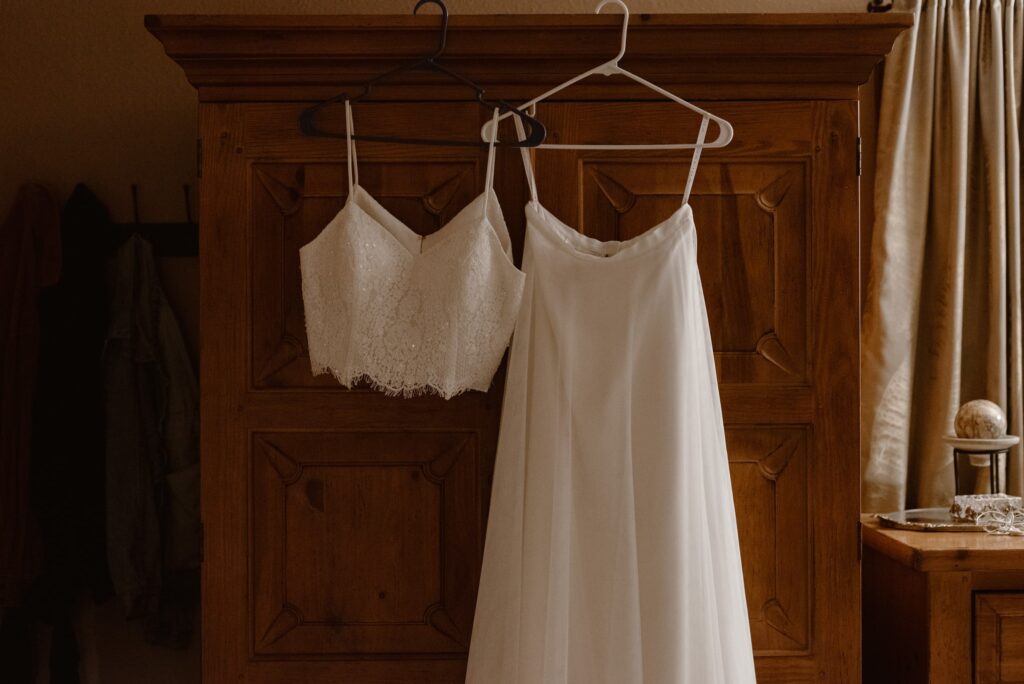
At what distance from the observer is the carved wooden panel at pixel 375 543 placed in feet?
4.92

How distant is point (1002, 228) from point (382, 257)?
1.58 meters

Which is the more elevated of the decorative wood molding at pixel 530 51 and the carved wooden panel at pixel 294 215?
the decorative wood molding at pixel 530 51

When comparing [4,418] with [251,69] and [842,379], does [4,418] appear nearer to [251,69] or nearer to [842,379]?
[251,69]

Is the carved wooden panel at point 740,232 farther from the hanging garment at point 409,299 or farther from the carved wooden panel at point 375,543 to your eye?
the carved wooden panel at point 375,543

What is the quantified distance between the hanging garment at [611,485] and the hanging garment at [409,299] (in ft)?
0.21

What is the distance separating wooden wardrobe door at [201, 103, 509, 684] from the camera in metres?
1.49

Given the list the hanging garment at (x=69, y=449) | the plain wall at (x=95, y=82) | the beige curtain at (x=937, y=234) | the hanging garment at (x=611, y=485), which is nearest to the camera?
the hanging garment at (x=611, y=485)

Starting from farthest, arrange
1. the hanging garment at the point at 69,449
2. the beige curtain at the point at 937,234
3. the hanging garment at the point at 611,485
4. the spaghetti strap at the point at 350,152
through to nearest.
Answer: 1. the beige curtain at the point at 937,234
2. the hanging garment at the point at 69,449
3. the spaghetti strap at the point at 350,152
4. the hanging garment at the point at 611,485

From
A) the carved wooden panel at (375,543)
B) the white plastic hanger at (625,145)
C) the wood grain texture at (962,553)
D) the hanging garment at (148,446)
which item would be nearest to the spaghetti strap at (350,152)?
the white plastic hanger at (625,145)

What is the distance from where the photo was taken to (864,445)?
2047 millimetres

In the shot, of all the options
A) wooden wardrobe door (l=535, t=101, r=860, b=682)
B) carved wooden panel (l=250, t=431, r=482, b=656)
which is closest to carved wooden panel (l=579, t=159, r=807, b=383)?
wooden wardrobe door (l=535, t=101, r=860, b=682)

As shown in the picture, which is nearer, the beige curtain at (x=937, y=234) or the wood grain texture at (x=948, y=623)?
the wood grain texture at (x=948, y=623)

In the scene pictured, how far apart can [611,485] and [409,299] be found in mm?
496

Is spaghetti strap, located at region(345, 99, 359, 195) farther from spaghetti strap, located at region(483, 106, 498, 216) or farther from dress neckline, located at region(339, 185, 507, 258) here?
spaghetti strap, located at region(483, 106, 498, 216)
